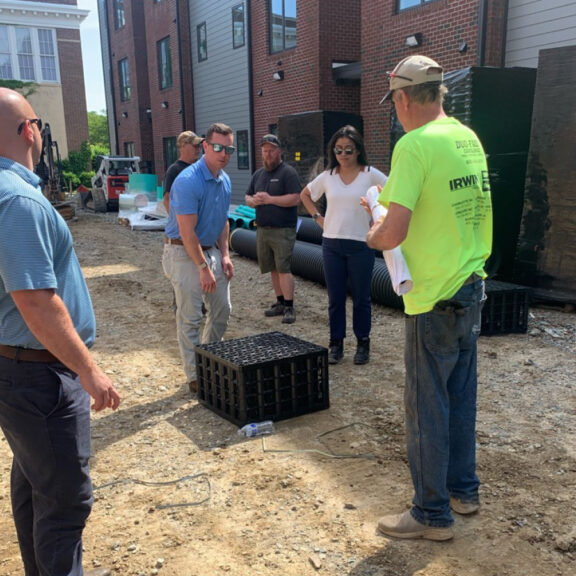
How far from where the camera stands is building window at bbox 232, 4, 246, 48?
18.1 meters

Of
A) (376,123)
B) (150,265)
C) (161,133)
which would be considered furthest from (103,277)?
(161,133)

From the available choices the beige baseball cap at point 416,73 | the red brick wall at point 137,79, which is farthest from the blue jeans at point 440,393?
the red brick wall at point 137,79

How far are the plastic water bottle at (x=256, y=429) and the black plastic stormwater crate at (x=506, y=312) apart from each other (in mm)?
3021

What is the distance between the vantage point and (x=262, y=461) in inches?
145

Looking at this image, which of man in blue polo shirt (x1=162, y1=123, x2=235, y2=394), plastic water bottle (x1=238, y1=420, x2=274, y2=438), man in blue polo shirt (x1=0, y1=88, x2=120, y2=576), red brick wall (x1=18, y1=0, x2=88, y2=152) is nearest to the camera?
man in blue polo shirt (x1=0, y1=88, x2=120, y2=576)

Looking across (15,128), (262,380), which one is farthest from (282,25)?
(15,128)

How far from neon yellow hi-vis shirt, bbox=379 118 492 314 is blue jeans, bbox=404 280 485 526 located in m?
0.10

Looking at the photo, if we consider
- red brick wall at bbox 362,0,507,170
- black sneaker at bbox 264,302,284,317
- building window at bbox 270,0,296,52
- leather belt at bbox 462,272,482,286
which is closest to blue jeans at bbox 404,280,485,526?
leather belt at bbox 462,272,482,286

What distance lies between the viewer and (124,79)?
2845 cm

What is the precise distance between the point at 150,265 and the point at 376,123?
6008mm

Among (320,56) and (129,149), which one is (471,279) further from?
(129,149)

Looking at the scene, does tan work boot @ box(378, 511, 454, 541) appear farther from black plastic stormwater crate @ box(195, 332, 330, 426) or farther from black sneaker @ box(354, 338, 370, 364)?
black sneaker @ box(354, 338, 370, 364)

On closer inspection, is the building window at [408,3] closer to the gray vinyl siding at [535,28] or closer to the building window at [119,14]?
the gray vinyl siding at [535,28]

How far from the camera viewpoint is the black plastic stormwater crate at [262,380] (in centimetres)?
412
